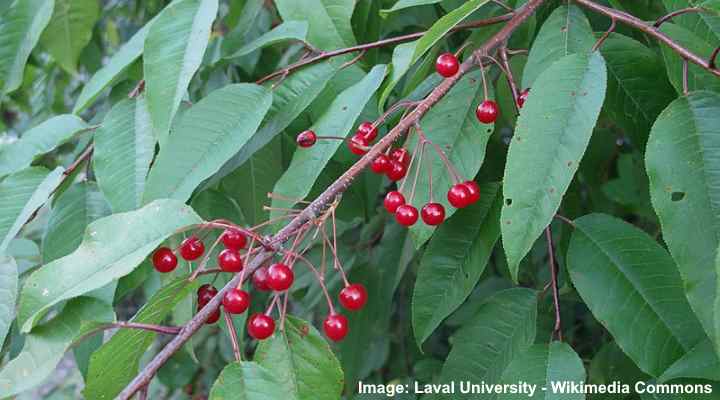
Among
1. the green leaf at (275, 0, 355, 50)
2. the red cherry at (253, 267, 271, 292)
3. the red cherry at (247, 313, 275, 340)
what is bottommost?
the red cherry at (247, 313, 275, 340)

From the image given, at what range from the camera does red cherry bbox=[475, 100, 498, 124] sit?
1.06 m

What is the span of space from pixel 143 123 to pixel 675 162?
2.77 ft

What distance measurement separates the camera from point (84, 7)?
171 cm

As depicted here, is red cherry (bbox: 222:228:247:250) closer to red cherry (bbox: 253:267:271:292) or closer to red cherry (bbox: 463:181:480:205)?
red cherry (bbox: 253:267:271:292)

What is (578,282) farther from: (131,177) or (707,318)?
(131,177)

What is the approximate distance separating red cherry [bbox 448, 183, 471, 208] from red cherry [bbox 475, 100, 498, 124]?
12 centimetres

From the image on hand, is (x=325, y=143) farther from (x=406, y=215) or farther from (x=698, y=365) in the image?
(x=698, y=365)

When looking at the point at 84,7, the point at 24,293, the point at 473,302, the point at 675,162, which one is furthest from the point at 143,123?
the point at 473,302

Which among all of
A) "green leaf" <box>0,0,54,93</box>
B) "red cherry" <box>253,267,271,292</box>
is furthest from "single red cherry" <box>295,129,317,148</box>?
"green leaf" <box>0,0,54,93</box>

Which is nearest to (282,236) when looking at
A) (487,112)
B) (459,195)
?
(459,195)

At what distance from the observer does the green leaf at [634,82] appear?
114 centimetres

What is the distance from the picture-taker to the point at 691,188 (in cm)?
86

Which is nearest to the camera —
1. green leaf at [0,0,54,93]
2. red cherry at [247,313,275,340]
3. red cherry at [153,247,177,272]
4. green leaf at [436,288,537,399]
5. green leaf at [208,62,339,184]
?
red cherry at [247,313,275,340]

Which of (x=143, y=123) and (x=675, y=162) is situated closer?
(x=675, y=162)
